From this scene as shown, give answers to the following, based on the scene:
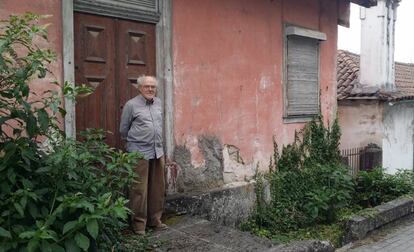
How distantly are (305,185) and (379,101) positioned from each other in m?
3.87

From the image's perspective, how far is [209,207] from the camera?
608 cm

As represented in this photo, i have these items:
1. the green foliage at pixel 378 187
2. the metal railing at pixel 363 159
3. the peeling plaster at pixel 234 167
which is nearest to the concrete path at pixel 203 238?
the peeling plaster at pixel 234 167

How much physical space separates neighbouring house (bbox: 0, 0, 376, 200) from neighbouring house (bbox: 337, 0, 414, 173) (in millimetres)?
2232

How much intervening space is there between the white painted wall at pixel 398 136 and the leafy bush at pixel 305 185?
9.25 ft

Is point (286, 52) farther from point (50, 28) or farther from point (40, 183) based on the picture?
point (40, 183)

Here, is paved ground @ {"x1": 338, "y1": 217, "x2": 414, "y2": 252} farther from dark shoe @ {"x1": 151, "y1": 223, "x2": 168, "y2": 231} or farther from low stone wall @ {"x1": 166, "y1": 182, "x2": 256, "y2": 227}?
dark shoe @ {"x1": 151, "y1": 223, "x2": 168, "y2": 231}

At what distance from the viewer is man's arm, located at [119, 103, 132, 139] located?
4879 mm

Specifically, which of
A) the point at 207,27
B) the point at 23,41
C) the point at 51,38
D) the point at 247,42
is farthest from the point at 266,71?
the point at 23,41

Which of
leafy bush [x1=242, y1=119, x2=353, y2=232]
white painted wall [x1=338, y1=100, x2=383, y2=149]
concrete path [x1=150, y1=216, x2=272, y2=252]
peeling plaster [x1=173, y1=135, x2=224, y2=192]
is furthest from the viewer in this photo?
white painted wall [x1=338, y1=100, x2=383, y2=149]

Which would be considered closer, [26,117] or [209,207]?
[26,117]

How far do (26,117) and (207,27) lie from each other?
347 centimetres

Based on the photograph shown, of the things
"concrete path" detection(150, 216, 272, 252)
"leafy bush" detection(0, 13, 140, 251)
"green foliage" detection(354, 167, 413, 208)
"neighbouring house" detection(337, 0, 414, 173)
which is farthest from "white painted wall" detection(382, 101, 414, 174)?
"leafy bush" detection(0, 13, 140, 251)

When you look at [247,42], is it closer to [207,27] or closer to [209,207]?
[207,27]

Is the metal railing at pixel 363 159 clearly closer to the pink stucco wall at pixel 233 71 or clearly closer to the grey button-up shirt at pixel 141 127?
the pink stucco wall at pixel 233 71
